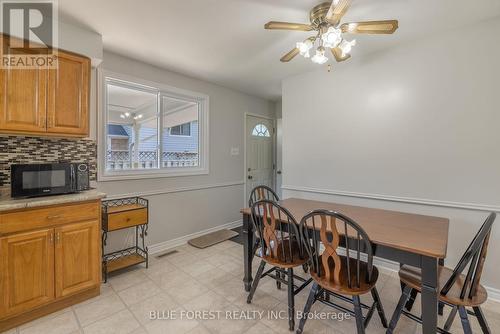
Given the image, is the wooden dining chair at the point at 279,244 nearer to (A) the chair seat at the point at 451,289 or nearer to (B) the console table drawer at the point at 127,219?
(A) the chair seat at the point at 451,289

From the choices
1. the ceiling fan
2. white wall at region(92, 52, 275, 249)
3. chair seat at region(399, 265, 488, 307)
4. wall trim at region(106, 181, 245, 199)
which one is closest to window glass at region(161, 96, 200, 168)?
white wall at region(92, 52, 275, 249)

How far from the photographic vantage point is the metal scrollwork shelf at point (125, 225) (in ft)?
8.02

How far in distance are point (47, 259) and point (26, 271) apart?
0.13m

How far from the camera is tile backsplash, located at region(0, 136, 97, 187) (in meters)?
2.05

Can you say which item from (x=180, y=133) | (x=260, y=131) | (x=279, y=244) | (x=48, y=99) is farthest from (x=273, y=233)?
(x=260, y=131)

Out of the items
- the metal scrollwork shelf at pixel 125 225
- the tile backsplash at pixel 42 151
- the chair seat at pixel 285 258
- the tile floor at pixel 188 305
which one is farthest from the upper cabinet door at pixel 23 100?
the chair seat at pixel 285 258

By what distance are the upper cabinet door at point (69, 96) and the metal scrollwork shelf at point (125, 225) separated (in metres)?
0.87

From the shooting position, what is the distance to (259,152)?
4.74 m

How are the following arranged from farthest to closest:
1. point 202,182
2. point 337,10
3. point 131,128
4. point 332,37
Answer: point 202,182 → point 131,128 → point 332,37 → point 337,10

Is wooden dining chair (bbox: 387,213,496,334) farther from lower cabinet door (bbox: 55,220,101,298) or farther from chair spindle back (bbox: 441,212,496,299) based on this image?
lower cabinet door (bbox: 55,220,101,298)

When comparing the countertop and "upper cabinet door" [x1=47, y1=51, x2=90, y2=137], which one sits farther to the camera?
"upper cabinet door" [x1=47, y1=51, x2=90, y2=137]

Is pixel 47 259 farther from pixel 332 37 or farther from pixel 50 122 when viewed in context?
pixel 332 37

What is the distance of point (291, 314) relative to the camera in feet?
5.78

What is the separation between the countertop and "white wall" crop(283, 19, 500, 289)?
8.54 ft
